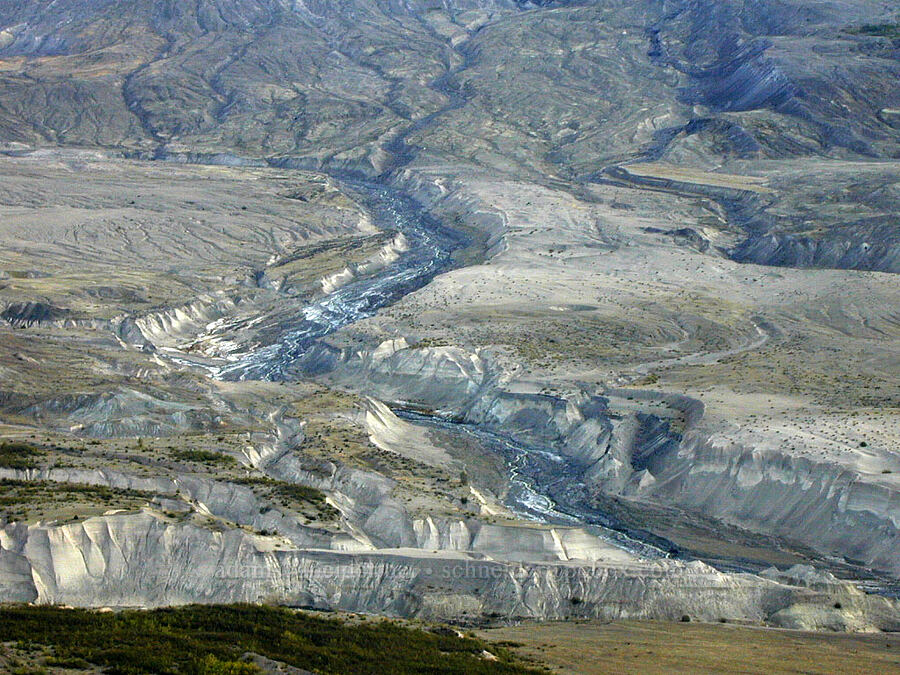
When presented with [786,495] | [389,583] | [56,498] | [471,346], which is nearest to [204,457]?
[56,498]

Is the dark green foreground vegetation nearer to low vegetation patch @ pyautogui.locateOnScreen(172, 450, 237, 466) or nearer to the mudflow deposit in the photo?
the mudflow deposit

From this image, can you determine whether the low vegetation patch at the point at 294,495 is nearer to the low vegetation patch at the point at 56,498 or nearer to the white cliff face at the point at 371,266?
the low vegetation patch at the point at 56,498

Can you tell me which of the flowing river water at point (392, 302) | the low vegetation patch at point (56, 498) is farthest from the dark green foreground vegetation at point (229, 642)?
the flowing river water at point (392, 302)

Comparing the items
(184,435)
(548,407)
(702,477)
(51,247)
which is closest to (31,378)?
(184,435)

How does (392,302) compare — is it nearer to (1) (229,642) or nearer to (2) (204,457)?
(2) (204,457)

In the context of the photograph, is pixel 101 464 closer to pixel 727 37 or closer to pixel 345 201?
pixel 345 201

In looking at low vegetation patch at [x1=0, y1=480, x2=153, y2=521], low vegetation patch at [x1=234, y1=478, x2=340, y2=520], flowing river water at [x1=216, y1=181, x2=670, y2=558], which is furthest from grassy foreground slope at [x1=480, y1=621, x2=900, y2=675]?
low vegetation patch at [x1=0, y1=480, x2=153, y2=521]

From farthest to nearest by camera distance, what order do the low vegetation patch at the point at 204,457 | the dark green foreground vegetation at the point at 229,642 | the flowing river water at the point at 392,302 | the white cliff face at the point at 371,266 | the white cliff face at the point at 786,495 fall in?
1. the white cliff face at the point at 371,266
2. the flowing river water at the point at 392,302
3. the low vegetation patch at the point at 204,457
4. the white cliff face at the point at 786,495
5. the dark green foreground vegetation at the point at 229,642
